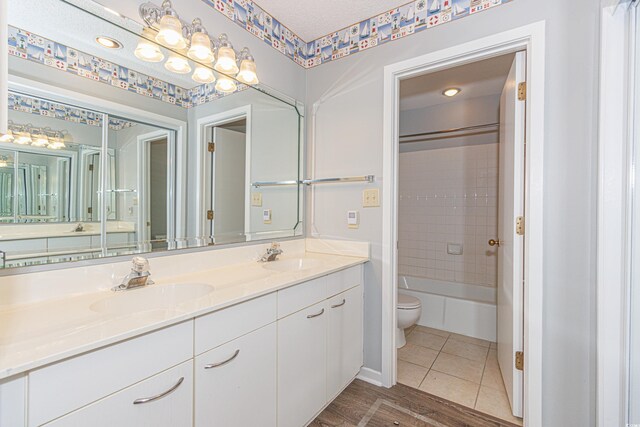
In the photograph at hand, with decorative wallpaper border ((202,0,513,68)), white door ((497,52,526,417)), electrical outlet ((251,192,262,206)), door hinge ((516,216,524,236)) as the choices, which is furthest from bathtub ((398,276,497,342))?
decorative wallpaper border ((202,0,513,68))

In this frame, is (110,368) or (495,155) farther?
(495,155)

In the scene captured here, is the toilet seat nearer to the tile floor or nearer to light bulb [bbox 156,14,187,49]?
the tile floor

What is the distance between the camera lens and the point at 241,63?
167 cm

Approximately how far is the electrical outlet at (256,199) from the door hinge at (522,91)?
1.59 m

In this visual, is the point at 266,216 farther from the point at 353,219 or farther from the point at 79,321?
the point at 79,321

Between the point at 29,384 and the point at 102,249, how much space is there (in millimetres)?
657

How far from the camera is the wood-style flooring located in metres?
1.54

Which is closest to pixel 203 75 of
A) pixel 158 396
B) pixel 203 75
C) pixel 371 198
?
pixel 203 75

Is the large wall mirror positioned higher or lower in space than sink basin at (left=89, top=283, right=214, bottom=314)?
higher

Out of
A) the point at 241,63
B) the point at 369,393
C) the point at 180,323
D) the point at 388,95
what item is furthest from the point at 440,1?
the point at 369,393

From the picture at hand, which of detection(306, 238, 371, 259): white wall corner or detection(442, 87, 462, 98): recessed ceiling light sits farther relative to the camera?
detection(442, 87, 462, 98): recessed ceiling light

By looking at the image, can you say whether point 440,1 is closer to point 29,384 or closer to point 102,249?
point 102,249

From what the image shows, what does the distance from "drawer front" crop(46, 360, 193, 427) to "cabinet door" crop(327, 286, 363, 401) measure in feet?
2.69

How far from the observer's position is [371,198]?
1907mm
